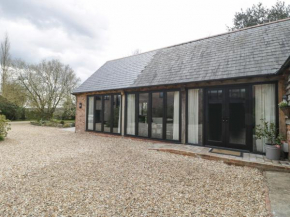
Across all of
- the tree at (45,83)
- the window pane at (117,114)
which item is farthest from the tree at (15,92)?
the window pane at (117,114)

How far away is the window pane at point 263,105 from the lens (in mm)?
4647

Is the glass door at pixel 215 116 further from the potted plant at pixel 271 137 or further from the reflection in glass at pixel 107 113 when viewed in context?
the reflection in glass at pixel 107 113

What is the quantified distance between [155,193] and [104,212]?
36.0 inches

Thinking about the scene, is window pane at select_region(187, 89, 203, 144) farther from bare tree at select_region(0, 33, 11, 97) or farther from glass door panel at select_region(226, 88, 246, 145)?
bare tree at select_region(0, 33, 11, 97)

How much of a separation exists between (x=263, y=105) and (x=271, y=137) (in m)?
0.97

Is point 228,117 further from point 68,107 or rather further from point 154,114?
point 68,107

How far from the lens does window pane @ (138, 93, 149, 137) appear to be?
23.3ft

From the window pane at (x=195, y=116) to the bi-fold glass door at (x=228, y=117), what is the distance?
245 millimetres

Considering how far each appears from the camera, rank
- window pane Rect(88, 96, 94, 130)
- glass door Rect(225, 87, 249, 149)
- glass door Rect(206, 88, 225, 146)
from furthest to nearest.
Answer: window pane Rect(88, 96, 94, 130) < glass door Rect(206, 88, 225, 146) < glass door Rect(225, 87, 249, 149)

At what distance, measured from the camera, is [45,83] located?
51.2ft

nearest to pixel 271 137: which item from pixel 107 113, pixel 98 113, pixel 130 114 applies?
pixel 130 114

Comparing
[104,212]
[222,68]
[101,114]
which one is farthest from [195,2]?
[104,212]

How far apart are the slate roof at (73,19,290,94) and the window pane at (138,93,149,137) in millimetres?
606

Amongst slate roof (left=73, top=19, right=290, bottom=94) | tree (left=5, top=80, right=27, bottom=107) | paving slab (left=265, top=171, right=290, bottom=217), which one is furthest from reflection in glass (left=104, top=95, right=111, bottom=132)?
tree (left=5, top=80, right=27, bottom=107)
